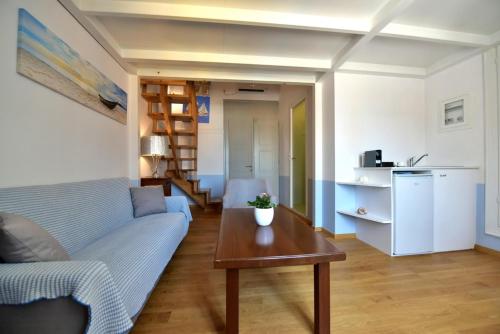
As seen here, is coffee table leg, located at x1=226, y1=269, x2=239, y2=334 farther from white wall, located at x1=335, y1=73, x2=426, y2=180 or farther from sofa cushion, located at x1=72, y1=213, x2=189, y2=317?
white wall, located at x1=335, y1=73, x2=426, y2=180

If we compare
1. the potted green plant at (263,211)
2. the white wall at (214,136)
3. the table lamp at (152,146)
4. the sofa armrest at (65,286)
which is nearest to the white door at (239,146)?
the white wall at (214,136)

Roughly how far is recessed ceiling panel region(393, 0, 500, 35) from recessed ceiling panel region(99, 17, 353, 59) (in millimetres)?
596

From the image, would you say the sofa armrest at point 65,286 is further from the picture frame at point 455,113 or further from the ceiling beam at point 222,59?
the picture frame at point 455,113

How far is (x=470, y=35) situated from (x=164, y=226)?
382 cm

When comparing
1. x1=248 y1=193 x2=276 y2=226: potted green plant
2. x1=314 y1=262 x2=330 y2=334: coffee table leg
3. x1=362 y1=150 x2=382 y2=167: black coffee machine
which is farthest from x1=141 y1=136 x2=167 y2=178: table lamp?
x1=362 y1=150 x2=382 y2=167: black coffee machine

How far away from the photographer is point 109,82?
7.17 feet

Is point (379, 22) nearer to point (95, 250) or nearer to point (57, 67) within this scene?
point (57, 67)

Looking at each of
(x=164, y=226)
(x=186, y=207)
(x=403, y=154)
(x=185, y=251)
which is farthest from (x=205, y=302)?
(x=403, y=154)

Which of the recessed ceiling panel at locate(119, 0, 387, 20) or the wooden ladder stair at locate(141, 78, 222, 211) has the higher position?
the recessed ceiling panel at locate(119, 0, 387, 20)

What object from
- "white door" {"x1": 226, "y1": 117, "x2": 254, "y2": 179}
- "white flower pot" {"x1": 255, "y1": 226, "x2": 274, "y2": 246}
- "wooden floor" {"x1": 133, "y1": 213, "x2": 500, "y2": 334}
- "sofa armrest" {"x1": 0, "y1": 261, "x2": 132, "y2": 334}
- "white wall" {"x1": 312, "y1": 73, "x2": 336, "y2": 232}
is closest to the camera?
"sofa armrest" {"x1": 0, "y1": 261, "x2": 132, "y2": 334}

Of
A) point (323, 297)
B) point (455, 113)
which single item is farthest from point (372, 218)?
point (455, 113)

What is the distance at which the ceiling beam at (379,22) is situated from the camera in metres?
1.61

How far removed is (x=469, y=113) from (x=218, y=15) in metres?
3.15

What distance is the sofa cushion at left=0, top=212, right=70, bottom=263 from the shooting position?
81 centimetres
